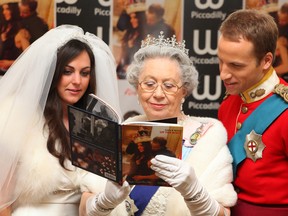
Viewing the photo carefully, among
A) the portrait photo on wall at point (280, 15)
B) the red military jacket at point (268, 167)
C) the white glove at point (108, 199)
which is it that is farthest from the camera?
the portrait photo on wall at point (280, 15)

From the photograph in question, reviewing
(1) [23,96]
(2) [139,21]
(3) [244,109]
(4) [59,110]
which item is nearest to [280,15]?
(2) [139,21]

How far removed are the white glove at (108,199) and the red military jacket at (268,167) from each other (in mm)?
486

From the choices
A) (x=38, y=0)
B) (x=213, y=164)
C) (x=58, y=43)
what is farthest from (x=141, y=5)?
(x=213, y=164)

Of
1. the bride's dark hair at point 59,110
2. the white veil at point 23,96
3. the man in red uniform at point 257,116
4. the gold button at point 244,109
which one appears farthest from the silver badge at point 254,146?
the white veil at point 23,96

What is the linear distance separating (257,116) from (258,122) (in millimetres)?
28

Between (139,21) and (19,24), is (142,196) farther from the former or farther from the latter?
(19,24)

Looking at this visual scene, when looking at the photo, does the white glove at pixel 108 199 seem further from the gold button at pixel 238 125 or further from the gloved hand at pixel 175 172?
the gold button at pixel 238 125

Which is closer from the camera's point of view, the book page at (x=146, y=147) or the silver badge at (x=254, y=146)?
the book page at (x=146, y=147)

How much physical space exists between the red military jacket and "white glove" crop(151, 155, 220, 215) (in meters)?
0.22

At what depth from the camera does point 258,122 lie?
2305 millimetres

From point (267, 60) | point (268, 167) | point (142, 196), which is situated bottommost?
point (142, 196)

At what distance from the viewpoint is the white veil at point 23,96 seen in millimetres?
2420

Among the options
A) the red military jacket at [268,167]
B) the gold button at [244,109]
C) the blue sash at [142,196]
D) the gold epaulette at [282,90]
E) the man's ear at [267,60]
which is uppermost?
the man's ear at [267,60]

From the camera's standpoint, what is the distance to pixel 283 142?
2.23 metres
